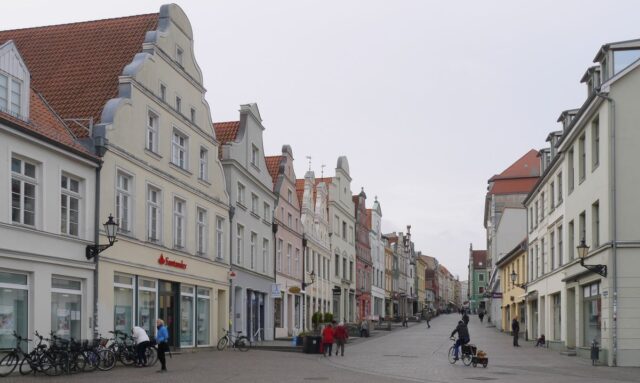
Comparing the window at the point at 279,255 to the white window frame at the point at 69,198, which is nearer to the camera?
the white window frame at the point at 69,198

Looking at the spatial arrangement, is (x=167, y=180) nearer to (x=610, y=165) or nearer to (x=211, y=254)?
(x=211, y=254)

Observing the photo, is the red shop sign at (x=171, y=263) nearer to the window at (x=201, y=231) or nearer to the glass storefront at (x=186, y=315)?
the glass storefront at (x=186, y=315)

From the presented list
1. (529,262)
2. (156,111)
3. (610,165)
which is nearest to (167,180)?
(156,111)

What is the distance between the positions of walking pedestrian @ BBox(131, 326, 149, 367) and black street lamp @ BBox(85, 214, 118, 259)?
2.52 meters

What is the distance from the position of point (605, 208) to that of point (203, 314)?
17.0 m

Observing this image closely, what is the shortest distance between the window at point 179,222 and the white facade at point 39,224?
7184 millimetres

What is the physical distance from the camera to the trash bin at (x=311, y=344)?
3469cm

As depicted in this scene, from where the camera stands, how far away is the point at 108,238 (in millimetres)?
24625

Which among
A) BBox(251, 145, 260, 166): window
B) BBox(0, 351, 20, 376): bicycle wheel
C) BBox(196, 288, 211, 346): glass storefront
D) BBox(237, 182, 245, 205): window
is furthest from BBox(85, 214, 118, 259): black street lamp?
BBox(251, 145, 260, 166): window

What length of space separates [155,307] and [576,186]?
1724 cm

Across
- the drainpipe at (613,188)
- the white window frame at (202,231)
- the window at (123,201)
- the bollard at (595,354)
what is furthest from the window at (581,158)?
the window at (123,201)

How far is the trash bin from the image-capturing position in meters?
34.7

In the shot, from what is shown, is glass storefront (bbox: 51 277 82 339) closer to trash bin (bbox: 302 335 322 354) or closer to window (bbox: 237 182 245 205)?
trash bin (bbox: 302 335 322 354)

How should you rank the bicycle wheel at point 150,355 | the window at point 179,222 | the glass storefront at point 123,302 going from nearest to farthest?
the bicycle wheel at point 150,355 < the glass storefront at point 123,302 < the window at point 179,222
